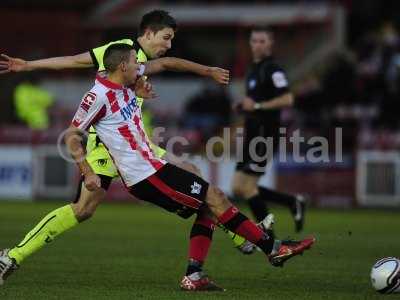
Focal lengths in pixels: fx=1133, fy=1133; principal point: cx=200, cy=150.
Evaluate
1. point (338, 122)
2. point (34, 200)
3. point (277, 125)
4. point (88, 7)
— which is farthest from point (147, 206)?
point (88, 7)

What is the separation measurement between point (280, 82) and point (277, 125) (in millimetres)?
586

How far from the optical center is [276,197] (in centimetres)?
1362

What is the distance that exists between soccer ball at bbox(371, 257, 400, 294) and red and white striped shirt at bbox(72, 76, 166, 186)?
70.8 inches

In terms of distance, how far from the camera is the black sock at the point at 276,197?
13497 mm

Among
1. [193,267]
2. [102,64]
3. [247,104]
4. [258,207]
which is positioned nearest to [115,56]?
[102,64]

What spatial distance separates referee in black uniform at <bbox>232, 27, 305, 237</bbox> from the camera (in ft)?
41.5

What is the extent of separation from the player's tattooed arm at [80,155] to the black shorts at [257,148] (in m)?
4.72

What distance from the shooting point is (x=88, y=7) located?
28.5 metres

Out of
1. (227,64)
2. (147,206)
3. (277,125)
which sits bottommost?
(147,206)

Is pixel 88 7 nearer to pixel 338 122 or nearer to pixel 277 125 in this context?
pixel 338 122

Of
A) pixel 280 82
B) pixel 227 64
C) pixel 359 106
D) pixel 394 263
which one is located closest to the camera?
pixel 394 263

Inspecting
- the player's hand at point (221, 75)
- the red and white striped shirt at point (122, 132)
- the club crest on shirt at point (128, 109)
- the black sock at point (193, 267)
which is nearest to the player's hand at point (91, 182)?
the red and white striped shirt at point (122, 132)

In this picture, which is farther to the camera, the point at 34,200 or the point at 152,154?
the point at 34,200

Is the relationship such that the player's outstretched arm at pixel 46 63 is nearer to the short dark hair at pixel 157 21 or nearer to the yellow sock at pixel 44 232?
the short dark hair at pixel 157 21
